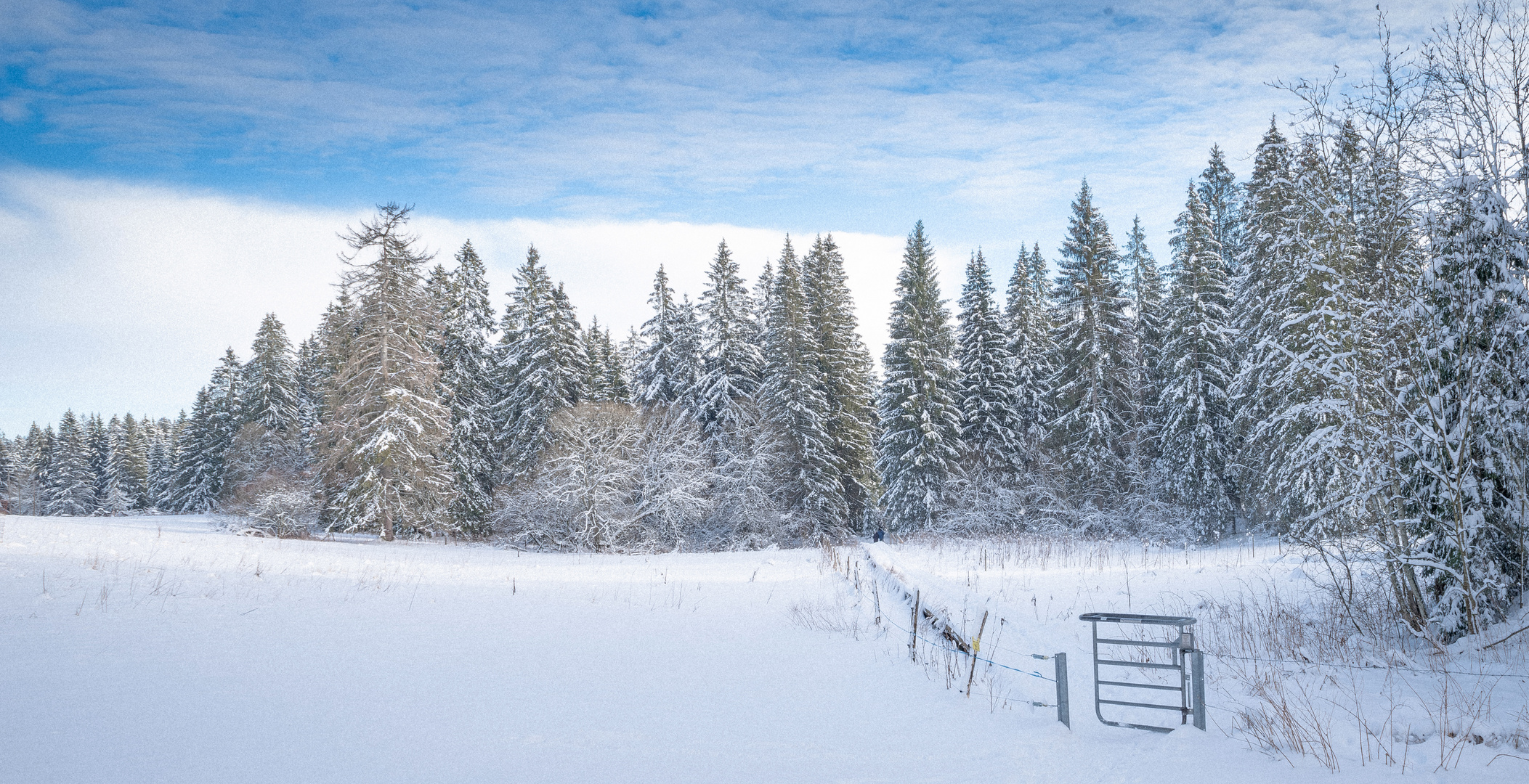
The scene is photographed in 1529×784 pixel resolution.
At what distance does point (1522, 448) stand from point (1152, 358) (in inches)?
952

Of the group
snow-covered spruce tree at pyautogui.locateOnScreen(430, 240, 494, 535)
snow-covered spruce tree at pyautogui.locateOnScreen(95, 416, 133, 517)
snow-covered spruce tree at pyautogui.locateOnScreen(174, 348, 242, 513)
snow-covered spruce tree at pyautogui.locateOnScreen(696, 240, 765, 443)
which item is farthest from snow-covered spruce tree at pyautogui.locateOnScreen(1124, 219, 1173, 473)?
snow-covered spruce tree at pyautogui.locateOnScreen(95, 416, 133, 517)

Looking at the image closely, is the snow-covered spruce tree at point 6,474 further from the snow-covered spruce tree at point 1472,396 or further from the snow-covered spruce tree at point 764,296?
the snow-covered spruce tree at point 1472,396

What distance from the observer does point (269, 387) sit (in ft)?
129

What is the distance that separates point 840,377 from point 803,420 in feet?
9.56

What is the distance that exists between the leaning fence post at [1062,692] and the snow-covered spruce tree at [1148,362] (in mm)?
25497

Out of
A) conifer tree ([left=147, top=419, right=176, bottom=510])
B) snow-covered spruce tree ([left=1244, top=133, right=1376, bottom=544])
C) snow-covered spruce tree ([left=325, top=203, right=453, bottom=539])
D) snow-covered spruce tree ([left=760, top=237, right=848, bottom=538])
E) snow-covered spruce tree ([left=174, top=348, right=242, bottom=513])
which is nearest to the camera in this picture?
snow-covered spruce tree ([left=1244, top=133, right=1376, bottom=544])

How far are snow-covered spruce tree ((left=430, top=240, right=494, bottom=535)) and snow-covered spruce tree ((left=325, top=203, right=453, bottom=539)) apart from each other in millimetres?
3053

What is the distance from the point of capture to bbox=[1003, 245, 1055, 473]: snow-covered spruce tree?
3247cm

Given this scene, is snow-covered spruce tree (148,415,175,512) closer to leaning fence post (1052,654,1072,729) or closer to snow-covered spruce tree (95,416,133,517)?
snow-covered spruce tree (95,416,133,517)

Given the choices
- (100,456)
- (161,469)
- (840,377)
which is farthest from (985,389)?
(100,456)

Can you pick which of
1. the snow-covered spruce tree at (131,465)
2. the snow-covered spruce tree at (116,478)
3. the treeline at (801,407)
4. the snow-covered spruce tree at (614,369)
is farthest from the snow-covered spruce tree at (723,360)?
the snow-covered spruce tree at (131,465)

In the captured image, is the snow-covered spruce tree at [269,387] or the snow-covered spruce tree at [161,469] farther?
the snow-covered spruce tree at [161,469]

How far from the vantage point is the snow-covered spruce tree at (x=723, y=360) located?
3152cm

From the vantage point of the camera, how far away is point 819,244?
33344mm
